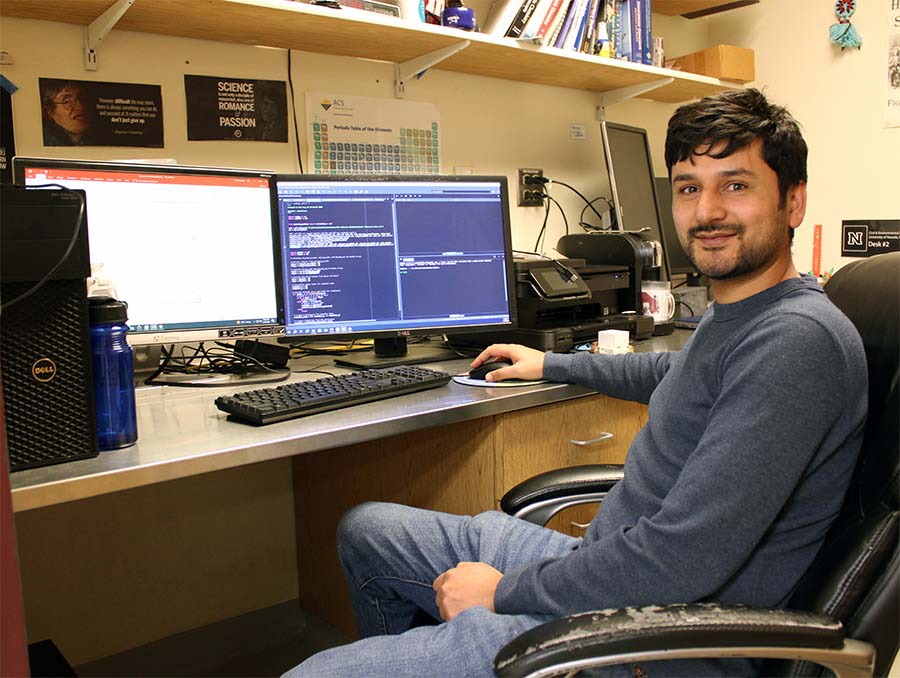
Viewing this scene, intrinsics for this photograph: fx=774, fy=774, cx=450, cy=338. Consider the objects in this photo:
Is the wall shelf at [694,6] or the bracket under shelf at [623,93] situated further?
the wall shelf at [694,6]

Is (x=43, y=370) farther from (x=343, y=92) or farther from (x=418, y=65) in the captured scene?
(x=418, y=65)

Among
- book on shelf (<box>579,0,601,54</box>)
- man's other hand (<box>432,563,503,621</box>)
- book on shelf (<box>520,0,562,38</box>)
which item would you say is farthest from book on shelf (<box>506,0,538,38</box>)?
man's other hand (<box>432,563,503,621</box>)

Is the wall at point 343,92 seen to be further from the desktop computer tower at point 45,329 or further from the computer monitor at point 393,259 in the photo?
the desktop computer tower at point 45,329

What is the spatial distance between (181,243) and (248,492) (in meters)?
0.73

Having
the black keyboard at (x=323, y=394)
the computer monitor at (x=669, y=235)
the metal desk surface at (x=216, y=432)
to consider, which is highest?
the computer monitor at (x=669, y=235)

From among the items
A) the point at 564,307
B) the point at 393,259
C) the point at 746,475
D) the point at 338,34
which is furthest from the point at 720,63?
the point at 746,475

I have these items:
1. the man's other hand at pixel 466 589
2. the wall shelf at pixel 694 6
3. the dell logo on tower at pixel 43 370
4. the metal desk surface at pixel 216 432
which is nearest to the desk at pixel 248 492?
the metal desk surface at pixel 216 432

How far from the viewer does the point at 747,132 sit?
109 centimetres

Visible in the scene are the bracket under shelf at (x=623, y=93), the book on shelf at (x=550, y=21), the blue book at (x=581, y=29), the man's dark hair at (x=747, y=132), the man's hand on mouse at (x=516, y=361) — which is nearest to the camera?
the man's dark hair at (x=747, y=132)

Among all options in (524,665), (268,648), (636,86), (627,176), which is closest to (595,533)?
(524,665)

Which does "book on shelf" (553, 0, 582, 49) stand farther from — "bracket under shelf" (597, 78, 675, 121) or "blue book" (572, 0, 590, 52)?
"bracket under shelf" (597, 78, 675, 121)

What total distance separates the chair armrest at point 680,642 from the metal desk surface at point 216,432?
51 centimetres

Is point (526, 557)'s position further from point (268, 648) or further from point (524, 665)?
point (268, 648)

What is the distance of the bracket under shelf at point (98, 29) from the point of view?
157cm
